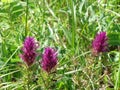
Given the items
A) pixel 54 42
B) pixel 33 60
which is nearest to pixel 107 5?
pixel 54 42

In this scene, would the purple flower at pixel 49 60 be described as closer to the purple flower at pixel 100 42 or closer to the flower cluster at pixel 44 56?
the flower cluster at pixel 44 56

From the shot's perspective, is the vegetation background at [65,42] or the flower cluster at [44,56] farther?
the vegetation background at [65,42]

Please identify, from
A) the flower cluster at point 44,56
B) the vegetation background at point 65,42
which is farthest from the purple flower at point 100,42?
the flower cluster at point 44,56

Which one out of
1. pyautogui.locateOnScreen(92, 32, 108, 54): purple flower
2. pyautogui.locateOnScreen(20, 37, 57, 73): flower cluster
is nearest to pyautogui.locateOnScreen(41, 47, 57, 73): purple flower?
pyautogui.locateOnScreen(20, 37, 57, 73): flower cluster

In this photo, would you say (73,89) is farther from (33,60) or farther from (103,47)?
(33,60)

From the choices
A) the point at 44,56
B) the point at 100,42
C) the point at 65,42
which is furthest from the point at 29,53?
the point at 65,42

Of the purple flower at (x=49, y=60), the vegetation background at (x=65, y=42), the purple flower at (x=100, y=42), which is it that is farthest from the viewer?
the vegetation background at (x=65, y=42)

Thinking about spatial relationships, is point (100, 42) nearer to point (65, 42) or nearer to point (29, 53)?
point (29, 53)

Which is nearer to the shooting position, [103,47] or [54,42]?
[103,47]
